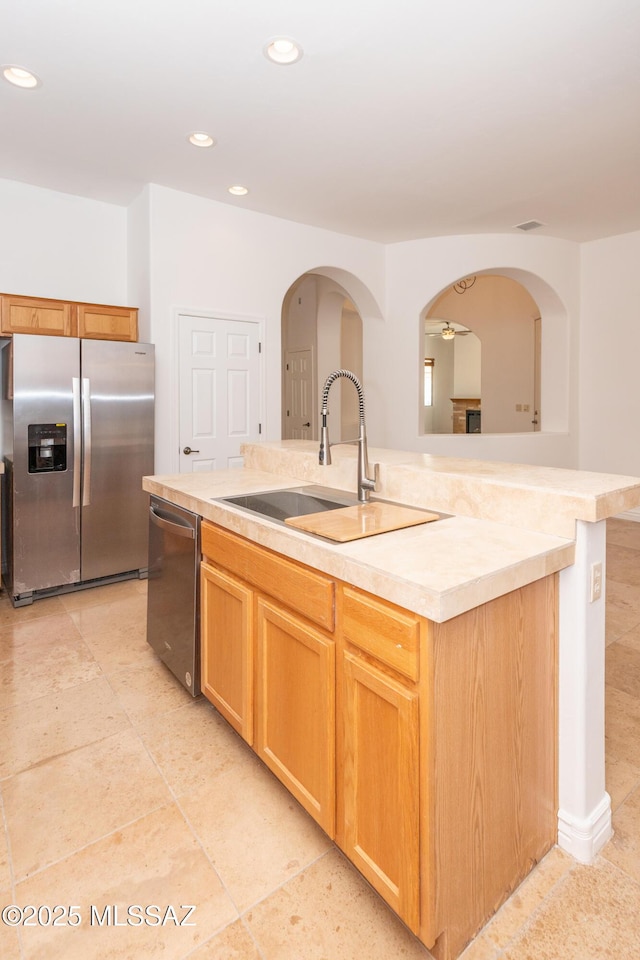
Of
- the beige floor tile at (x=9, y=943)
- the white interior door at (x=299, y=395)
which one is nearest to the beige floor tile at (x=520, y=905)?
the beige floor tile at (x=9, y=943)

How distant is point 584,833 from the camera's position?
1.47m

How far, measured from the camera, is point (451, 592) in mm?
1070

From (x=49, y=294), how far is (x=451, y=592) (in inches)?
160

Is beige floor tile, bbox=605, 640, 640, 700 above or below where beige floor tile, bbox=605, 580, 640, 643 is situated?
below

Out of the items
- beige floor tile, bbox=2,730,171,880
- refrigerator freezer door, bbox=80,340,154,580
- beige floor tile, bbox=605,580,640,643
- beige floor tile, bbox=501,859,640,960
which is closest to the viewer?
beige floor tile, bbox=501,859,640,960

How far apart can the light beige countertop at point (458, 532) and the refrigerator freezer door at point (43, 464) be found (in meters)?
1.67

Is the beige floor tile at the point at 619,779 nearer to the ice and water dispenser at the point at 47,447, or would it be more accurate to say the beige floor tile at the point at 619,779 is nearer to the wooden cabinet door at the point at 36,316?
the ice and water dispenser at the point at 47,447

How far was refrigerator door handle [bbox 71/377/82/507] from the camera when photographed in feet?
11.3

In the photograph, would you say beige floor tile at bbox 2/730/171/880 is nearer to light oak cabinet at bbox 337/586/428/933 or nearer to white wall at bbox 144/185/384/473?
light oak cabinet at bbox 337/586/428/933

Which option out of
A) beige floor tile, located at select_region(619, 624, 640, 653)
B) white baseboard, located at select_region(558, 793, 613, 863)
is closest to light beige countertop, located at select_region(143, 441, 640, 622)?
white baseboard, located at select_region(558, 793, 613, 863)

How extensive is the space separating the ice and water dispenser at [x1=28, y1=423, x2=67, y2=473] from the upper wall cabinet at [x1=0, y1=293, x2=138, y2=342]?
0.65 metres

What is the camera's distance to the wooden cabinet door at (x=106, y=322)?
3.71 meters

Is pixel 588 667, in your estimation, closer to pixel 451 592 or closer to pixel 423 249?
pixel 451 592

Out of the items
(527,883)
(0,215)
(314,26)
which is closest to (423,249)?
(314,26)
